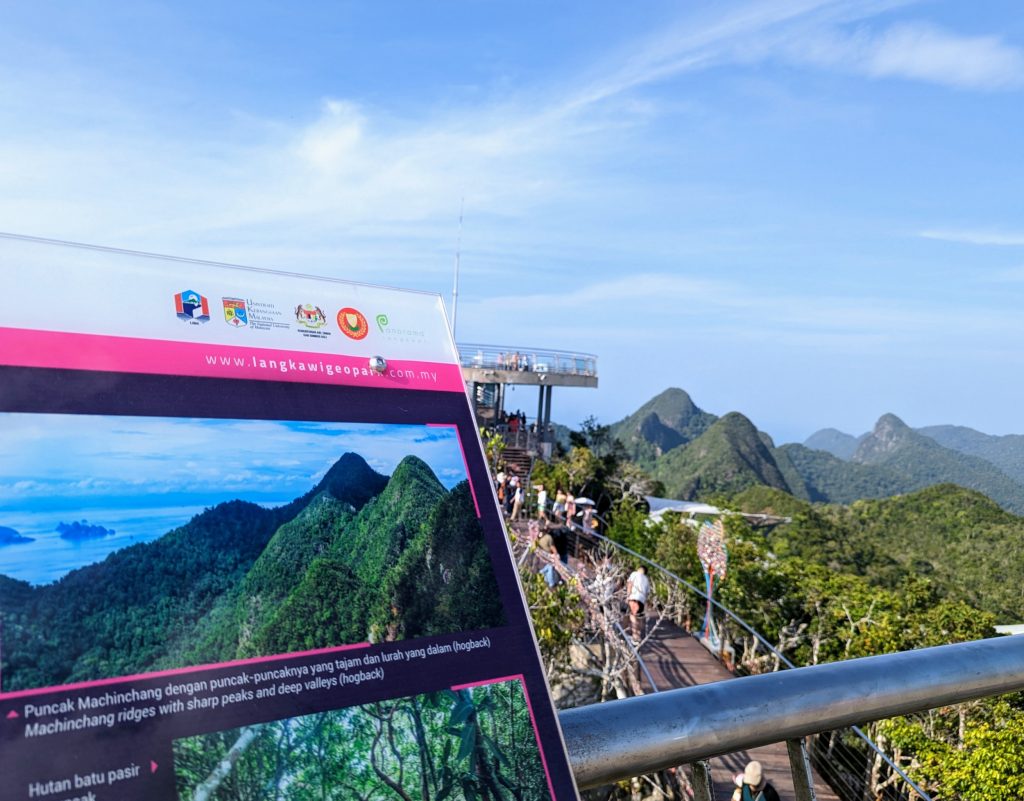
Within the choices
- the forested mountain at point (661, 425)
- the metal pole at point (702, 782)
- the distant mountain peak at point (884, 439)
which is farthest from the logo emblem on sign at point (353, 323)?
the distant mountain peak at point (884, 439)

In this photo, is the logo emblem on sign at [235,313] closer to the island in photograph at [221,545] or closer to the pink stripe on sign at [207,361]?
the pink stripe on sign at [207,361]

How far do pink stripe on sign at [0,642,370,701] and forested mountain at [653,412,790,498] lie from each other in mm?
58664

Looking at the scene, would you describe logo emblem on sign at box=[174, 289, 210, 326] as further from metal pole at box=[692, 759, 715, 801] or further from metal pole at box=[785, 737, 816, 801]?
metal pole at box=[785, 737, 816, 801]

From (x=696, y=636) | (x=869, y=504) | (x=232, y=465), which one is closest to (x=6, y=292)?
(x=232, y=465)

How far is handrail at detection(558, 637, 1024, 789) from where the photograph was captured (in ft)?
3.96

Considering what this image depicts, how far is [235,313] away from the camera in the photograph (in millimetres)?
1279

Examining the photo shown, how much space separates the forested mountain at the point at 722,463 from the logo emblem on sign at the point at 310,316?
58.5m

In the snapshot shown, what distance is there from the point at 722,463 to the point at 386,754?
6541 centimetres

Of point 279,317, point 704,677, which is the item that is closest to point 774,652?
point 704,677

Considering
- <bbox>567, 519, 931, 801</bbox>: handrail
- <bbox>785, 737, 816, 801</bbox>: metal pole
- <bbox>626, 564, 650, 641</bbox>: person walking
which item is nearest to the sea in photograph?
<bbox>785, 737, 816, 801</bbox>: metal pole

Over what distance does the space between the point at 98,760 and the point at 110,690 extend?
0.25ft

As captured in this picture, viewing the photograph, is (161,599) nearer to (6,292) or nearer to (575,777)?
(6,292)

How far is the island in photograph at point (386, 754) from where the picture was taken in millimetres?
981

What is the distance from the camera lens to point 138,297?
1.22 m
